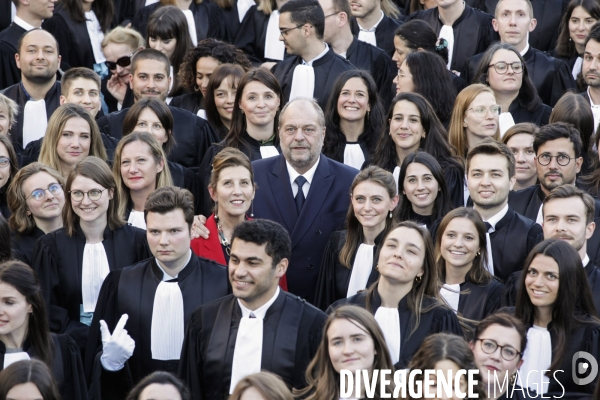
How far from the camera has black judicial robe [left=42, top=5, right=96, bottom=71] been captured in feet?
45.3

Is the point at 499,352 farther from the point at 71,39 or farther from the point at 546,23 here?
the point at 71,39

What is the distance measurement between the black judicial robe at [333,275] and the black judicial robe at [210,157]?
59.2 inches

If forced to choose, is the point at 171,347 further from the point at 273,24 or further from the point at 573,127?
the point at 273,24

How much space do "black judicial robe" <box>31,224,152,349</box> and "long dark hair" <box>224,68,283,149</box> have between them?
5.92ft

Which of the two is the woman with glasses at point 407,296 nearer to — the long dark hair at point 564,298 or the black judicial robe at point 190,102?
the long dark hair at point 564,298

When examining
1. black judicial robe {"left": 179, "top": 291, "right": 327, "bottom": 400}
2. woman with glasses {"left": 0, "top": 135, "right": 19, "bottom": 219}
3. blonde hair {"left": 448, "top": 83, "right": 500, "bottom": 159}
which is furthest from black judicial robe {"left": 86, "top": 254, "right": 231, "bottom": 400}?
blonde hair {"left": 448, "top": 83, "right": 500, "bottom": 159}

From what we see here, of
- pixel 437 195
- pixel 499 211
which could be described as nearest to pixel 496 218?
pixel 499 211

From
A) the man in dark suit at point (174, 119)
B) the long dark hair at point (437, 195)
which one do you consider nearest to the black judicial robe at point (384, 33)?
the man in dark suit at point (174, 119)

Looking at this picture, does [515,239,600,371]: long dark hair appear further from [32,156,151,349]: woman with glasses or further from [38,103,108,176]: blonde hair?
[38,103,108,176]: blonde hair

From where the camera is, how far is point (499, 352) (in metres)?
8.07

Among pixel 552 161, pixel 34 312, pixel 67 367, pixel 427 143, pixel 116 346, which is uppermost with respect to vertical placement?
pixel 427 143

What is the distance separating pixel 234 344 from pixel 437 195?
2.48 meters

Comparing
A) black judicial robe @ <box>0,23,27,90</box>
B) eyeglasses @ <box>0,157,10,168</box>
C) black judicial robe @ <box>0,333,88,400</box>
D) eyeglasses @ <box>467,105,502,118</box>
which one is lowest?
black judicial robe @ <box>0,333,88,400</box>

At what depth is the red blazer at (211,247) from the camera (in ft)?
31.6
